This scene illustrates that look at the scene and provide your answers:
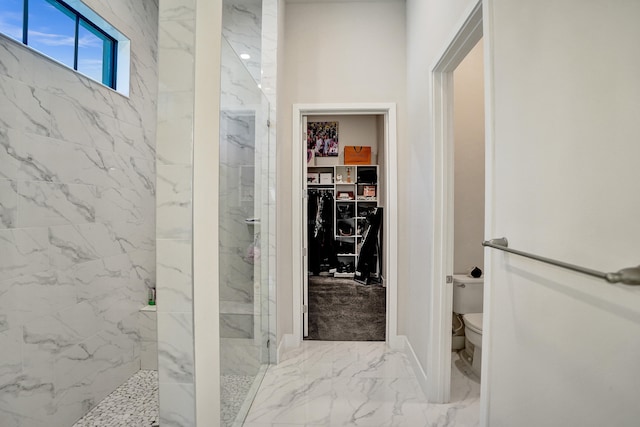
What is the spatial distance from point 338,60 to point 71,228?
2342 mm

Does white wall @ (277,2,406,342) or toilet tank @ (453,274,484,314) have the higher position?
white wall @ (277,2,406,342)

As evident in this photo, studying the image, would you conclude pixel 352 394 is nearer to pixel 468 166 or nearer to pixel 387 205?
pixel 387 205

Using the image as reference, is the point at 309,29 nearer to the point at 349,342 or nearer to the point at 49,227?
the point at 49,227

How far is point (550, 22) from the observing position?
0.85 m

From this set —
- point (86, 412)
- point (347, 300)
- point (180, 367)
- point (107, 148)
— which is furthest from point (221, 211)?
point (347, 300)

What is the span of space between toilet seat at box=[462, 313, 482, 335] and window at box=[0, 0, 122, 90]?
293 centimetres

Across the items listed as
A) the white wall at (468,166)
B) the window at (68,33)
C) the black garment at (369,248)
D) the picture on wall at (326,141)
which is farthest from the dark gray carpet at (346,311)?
the window at (68,33)

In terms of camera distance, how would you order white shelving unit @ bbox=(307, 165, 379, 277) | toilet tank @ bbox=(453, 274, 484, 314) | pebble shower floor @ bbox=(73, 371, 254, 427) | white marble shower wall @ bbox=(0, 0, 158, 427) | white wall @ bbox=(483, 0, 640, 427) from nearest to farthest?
white wall @ bbox=(483, 0, 640, 427) < white marble shower wall @ bbox=(0, 0, 158, 427) < pebble shower floor @ bbox=(73, 371, 254, 427) < toilet tank @ bbox=(453, 274, 484, 314) < white shelving unit @ bbox=(307, 165, 379, 277)

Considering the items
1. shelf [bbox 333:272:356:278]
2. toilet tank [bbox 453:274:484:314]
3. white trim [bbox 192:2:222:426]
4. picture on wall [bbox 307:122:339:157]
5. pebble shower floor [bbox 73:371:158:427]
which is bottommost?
pebble shower floor [bbox 73:371:158:427]

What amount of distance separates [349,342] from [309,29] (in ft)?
9.27

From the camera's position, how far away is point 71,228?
5.79 feet

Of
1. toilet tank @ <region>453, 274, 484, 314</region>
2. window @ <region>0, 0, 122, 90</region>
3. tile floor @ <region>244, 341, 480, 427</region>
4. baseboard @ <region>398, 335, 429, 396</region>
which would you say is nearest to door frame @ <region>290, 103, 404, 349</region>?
baseboard @ <region>398, 335, 429, 396</region>

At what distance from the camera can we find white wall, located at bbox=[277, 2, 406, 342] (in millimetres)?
2709

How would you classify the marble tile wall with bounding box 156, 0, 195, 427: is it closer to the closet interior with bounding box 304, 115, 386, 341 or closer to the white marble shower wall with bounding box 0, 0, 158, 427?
the white marble shower wall with bounding box 0, 0, 158, 427
